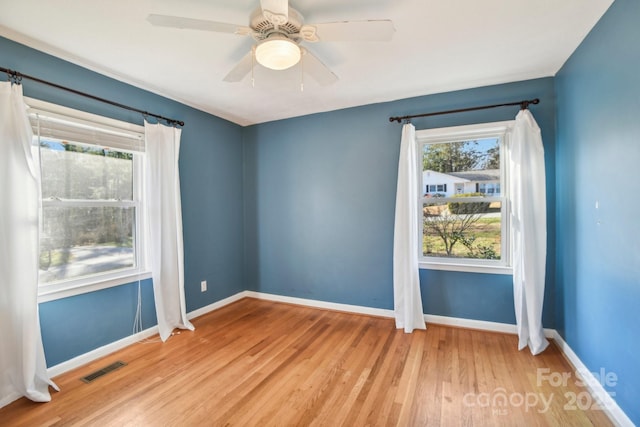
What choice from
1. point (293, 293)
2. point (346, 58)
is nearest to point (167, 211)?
point (293, 293)

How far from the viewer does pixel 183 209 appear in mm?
3215

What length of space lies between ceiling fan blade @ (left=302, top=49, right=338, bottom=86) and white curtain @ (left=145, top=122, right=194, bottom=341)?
1.73 metres

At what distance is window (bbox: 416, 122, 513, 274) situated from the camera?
288cm

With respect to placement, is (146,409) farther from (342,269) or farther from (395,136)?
(395,136)

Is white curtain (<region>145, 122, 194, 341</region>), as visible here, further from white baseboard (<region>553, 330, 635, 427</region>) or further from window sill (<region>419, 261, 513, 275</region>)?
white baseboard (<region>553, 330, 635, 427</region>)

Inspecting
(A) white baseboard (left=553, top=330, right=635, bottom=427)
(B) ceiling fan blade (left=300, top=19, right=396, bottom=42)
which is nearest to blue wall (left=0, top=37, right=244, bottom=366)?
(B) ceiling fan blade (left=300, top=19, right=396, bottom=42)

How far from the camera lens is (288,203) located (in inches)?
151

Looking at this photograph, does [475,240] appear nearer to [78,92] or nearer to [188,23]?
[188,23]

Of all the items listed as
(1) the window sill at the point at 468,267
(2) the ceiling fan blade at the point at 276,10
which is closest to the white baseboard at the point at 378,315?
(1) the window sill at the point at 468,267

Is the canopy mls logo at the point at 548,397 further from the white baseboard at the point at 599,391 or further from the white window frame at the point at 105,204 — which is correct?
the white window frame at the point at 105,204

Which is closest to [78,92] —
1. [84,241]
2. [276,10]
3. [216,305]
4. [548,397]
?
[84,241]

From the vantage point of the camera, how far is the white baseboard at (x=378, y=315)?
174 centimetres

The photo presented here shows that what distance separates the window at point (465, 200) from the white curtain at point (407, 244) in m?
0.21

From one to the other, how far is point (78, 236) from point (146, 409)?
5.02ft
